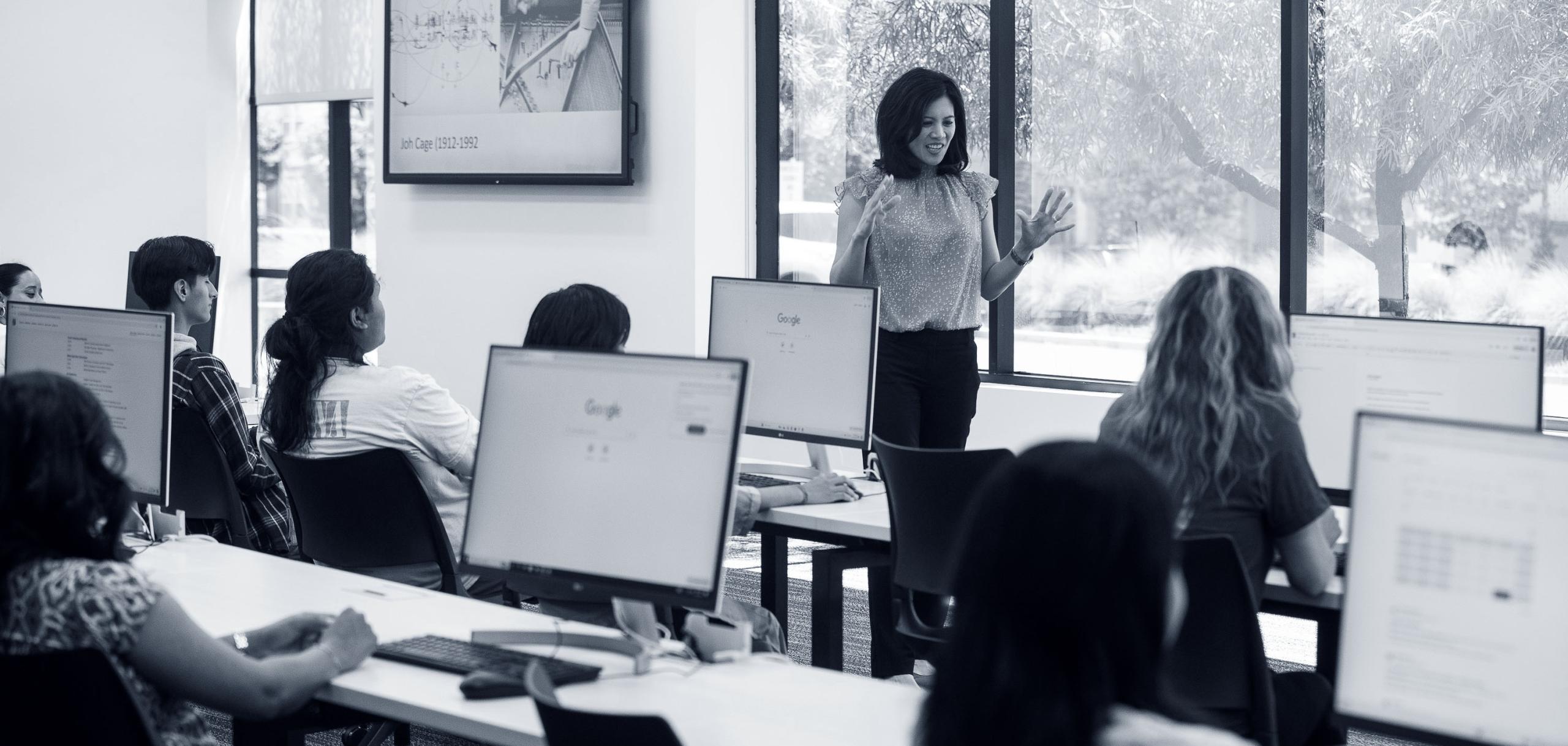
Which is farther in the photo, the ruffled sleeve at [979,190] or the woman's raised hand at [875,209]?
the ruffled sleeve at [979,190]

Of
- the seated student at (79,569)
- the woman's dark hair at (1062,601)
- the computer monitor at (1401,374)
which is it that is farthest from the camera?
the computer monitor at (1401,374)

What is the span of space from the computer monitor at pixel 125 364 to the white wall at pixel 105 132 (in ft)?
15.2

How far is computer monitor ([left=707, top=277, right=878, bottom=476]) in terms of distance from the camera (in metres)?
3.47

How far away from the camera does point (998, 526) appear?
45.4 inches

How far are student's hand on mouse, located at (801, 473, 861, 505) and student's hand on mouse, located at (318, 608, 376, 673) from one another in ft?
4.33

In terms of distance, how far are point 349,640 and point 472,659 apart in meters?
0.16

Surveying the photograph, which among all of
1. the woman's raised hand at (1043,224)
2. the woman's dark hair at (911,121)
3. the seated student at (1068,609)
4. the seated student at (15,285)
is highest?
the woman's dark hair at (911,121)

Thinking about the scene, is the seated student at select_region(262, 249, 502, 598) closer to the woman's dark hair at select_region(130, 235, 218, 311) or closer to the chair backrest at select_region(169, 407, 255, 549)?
the chair backrest at select_region(169, 407, 255, 549)

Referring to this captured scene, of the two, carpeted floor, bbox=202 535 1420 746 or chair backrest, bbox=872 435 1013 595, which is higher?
chair backrest, bbox=872 435 1013 595

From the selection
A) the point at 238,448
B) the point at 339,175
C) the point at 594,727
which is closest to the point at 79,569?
the point at 594,727

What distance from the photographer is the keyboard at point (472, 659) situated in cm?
202

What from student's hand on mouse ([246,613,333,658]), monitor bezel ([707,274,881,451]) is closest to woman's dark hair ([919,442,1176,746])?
student's hand on mouse ([246,613,333,658])

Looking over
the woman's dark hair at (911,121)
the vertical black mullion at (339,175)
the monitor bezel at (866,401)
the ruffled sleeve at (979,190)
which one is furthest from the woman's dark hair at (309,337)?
the vertical black mullion at (339,175)

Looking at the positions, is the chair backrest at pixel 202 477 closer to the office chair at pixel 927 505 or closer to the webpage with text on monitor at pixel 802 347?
the webpage with text on monitor at pixel 802 347
